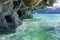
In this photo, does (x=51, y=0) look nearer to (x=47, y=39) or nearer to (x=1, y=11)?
(x=1, y=11)

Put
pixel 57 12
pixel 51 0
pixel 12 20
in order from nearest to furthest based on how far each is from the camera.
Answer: pixel 12 20, pixel 51 0, pixel 57 12

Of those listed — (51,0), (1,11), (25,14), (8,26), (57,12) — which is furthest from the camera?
(57,12)

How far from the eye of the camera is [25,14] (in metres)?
26.3

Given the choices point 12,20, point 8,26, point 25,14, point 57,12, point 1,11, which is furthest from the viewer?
point 57,12

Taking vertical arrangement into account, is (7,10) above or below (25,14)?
above

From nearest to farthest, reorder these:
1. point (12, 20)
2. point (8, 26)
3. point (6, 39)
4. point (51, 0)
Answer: point (6, 39)
point (8, 26)
point (12, 20)
point (51, 0)

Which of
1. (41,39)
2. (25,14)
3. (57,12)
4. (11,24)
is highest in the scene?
(41,39)

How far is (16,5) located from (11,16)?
109 cm

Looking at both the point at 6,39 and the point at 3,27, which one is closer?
the point at 6,39

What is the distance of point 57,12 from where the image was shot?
51.2 m

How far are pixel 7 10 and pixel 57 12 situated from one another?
3891cm

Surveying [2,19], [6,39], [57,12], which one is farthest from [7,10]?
[57,12]

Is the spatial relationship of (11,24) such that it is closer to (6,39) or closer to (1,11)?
(1,11)

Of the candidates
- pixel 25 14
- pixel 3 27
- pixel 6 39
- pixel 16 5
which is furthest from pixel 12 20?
pixel 25 14
